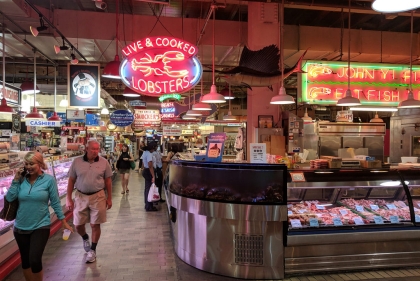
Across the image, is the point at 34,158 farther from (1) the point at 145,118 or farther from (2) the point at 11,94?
(1) the point at 145,118

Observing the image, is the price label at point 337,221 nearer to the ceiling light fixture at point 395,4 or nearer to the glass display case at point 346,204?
the glass display case at point 346,204

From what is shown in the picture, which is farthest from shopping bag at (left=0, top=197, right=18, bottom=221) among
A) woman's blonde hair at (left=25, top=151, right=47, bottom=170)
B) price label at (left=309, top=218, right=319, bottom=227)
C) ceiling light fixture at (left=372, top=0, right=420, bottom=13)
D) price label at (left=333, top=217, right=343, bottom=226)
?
price label at (left=333, top=217, right=343, bottom=226)

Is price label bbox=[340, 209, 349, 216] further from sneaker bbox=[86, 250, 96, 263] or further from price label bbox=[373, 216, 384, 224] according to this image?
sneaker bbox=[86, 250, 96, 263]

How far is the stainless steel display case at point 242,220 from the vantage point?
178 inches

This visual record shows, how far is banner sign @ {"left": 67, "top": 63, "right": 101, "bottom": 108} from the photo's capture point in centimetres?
904

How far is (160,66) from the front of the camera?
227 inches

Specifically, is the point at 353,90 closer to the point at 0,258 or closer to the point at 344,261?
the point at 344,261

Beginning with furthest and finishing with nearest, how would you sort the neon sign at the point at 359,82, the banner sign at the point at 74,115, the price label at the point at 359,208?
the banner sign at the point at 74,115
the neon sign at the point at 359,82
the price label at the point at 359,208

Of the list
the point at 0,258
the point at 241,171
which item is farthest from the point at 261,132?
the point at 0,258

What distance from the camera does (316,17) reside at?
10297 mm

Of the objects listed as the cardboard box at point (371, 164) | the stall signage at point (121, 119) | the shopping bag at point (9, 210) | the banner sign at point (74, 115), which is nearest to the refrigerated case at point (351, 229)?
the cardboard box at point (371, 164)

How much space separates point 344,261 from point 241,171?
2.13 meters

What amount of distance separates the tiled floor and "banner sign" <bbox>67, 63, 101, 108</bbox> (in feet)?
12.9

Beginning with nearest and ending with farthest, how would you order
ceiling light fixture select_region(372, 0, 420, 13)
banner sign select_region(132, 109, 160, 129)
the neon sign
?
1. ceiling light fixture select_region(372, 0, 420, 13)
2. the neon sign
3. banner sign select_region(132, 109, 160, 129)
